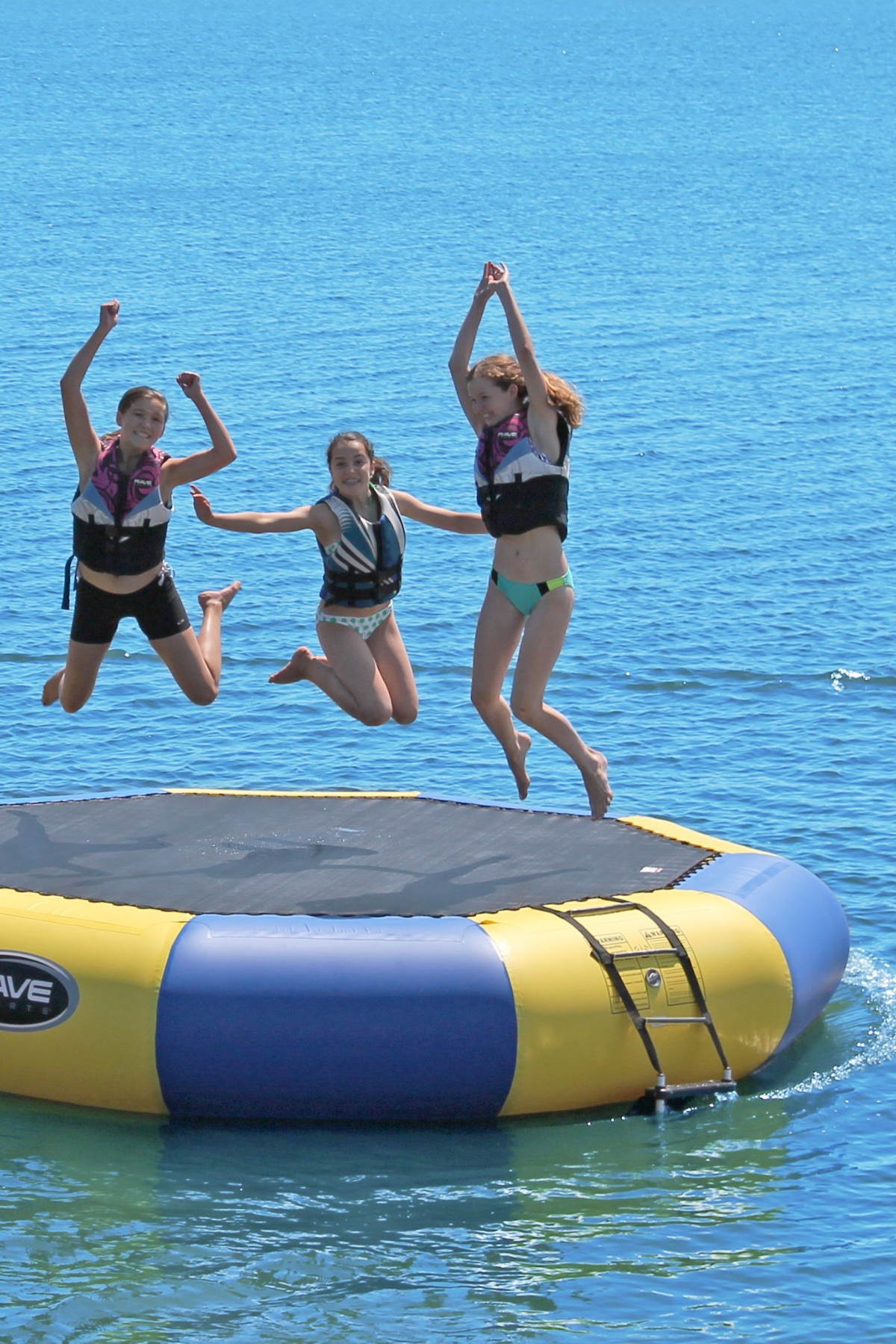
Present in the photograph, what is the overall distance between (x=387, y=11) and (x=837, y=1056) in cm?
10681

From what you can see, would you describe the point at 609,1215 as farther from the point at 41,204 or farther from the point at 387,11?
A: the point at 387,11

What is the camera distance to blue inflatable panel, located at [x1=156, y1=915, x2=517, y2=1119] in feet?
34.1

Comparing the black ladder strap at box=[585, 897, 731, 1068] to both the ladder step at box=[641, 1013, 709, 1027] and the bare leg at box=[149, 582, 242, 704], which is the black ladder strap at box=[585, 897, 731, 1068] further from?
the bare leg at box=[149, 582, 242, 704]

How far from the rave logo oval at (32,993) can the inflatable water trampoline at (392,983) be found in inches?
0.5

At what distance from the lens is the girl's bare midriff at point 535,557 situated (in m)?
10.5

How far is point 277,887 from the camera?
1141cm

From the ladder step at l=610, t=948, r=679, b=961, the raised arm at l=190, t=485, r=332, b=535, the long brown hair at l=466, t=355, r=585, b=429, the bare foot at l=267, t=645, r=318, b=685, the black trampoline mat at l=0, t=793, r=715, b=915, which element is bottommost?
the ladder step at l=610, t=948, r=679, b=961

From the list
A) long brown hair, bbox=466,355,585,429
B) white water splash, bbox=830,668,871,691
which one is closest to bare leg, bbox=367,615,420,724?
long brown hair, bbox=466,355,585,429

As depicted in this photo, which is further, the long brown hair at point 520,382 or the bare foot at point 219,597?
the bare foot at point 219,597

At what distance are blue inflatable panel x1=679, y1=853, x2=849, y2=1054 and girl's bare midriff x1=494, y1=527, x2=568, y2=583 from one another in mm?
2230

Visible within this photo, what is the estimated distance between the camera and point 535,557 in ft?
34.6

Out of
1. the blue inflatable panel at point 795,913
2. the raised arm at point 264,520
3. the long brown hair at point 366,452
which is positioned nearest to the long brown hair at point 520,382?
the long brown hair at point 366,452

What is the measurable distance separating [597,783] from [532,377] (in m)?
2.31

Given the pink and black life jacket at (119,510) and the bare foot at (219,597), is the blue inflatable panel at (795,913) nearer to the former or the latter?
the bare foot at (219,597)
